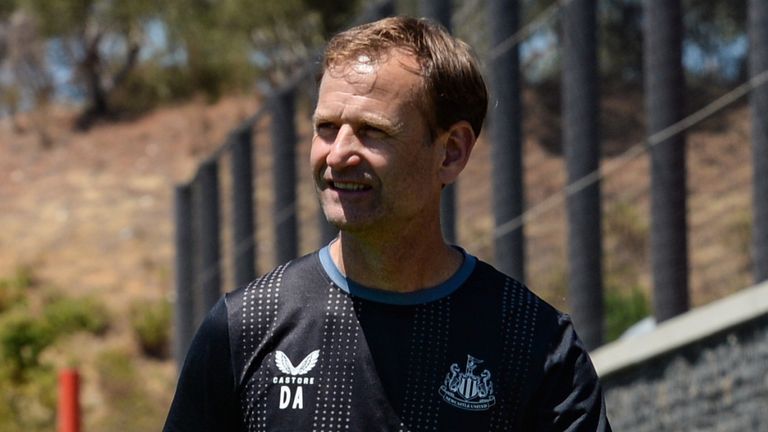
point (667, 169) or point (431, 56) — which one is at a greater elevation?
point (431, 56)

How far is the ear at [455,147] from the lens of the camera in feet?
10.5

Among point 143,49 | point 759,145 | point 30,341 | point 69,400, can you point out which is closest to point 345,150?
point 759,145

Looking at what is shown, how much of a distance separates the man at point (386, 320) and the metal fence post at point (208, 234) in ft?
25.3

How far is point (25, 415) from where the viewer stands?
50.3 feet

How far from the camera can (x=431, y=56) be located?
10.3ft

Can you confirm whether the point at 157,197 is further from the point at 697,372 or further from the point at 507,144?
the point at 697,372

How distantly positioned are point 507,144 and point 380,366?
15.2 ft

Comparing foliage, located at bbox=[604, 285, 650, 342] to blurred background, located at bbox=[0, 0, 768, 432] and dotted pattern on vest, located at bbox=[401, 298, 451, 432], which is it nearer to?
blurred background, located at bbox=[0, 0, 768, 432]

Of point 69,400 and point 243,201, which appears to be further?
point 243,201

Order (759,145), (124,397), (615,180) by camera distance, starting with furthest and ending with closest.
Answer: (124,397)
(615,180)
(759,145)

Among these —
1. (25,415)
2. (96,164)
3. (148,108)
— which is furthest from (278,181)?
(148,108)

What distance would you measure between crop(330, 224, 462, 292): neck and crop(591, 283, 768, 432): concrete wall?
3220 millimetres

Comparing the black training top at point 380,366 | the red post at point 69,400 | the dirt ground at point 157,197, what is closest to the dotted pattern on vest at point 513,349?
the black training top at point 380,366

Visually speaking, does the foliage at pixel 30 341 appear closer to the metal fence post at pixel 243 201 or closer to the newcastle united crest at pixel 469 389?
the metal fence post at pixel 243 201
